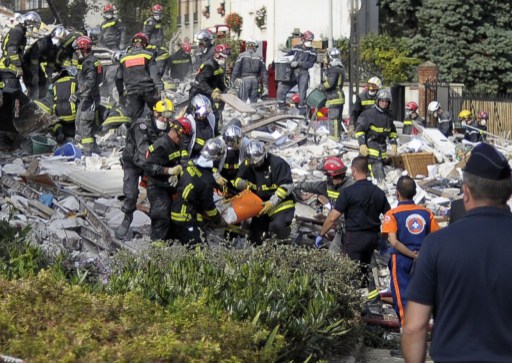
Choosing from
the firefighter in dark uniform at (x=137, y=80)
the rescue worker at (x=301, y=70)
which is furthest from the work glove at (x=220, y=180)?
the rescue worker at (x=301, y=70)

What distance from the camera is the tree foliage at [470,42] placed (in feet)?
114

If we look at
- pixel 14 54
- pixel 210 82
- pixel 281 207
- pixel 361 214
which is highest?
pixel 14 54

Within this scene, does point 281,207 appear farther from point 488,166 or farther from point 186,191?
point 488,166

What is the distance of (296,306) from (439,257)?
286 cm

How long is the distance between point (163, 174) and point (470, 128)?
15490mm

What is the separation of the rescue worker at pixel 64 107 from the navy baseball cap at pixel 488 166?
1344cm

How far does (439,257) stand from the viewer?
430 cm

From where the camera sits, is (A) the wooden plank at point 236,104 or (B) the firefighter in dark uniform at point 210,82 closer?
(B) the firefighter in dark uniform at point 210,82

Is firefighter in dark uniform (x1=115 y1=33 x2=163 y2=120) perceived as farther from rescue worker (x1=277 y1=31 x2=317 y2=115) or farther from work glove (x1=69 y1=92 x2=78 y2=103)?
rescue worker (x1=277 y1=31 x2=317 y2=115)

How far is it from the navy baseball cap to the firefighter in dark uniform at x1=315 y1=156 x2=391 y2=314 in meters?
5.63

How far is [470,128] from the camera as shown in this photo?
25359 millimetres

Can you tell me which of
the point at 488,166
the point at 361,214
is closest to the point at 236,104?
the point at 361,214

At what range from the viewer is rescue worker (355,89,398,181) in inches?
593

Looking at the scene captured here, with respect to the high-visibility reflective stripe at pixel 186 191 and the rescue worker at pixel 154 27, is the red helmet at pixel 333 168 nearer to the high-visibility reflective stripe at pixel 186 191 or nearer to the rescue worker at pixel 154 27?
the high-visibility reflective stripe at pixel 186 191
